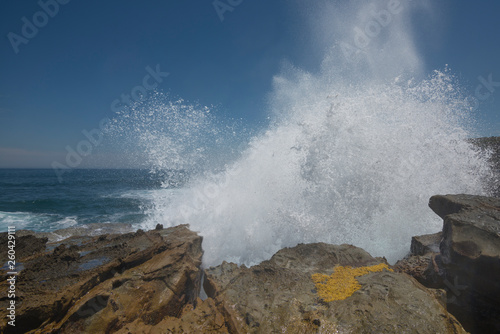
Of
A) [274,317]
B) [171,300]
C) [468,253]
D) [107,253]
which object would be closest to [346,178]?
[468,253]

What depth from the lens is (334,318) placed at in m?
2.78

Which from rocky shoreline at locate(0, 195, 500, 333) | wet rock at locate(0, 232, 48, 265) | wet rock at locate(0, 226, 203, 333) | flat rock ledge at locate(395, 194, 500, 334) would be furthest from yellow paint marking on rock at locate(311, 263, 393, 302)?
wet rock at locate(0, 232, 48, 265)

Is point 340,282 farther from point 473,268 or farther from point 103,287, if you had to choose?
point 103,287

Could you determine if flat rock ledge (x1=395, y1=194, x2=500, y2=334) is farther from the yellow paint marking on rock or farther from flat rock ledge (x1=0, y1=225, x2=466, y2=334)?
the yellow paint marking on rock

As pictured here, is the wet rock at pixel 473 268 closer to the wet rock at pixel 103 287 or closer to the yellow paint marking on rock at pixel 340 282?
the yellow paint marking on rock at pixel 340 282

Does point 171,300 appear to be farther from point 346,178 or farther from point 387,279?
point 346,178

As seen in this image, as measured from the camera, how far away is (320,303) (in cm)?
308

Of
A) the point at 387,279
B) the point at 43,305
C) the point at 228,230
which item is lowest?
the point at 43,305

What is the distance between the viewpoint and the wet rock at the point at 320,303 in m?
2.63

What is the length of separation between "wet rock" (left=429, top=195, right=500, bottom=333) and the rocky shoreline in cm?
1

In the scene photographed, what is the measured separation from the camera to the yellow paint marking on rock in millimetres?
3219

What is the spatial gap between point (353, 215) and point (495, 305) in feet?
14.8

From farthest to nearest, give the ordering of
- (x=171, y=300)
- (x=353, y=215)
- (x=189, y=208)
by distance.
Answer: (x=189, y=208) → (x=353, y=215) → (x=171, y=300)

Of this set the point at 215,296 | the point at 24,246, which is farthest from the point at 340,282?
the point at 24,246
